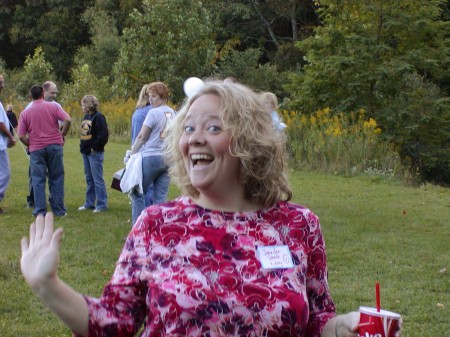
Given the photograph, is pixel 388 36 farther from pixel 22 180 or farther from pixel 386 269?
pixel 386 269

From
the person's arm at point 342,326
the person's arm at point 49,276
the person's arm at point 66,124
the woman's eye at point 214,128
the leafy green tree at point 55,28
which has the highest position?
the leafy green tree at point 55,28

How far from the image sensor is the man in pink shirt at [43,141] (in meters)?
11.2

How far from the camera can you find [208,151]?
9.59 ft

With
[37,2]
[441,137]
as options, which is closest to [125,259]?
[441,137]

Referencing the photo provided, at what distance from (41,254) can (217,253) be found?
60cm

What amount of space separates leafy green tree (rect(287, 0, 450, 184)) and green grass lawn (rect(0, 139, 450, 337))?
5989 mm

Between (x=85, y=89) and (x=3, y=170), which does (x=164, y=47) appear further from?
(x=3, y=170)

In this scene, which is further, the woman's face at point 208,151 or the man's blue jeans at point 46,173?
the man's blue jeans at point 46,173

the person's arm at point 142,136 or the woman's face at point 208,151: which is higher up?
the woman's face at point 208,151

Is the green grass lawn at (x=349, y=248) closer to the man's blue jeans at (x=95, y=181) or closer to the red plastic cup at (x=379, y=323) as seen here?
the man's blue jeans at (x=95, y=181)

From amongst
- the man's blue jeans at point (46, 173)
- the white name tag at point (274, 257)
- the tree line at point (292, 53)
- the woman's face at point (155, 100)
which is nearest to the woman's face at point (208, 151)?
the white name tag at point (274, 257)

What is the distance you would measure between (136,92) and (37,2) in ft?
80.8

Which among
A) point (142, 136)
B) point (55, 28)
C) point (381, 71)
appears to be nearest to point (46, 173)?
point (142, 136)

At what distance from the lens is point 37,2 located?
175 ft
